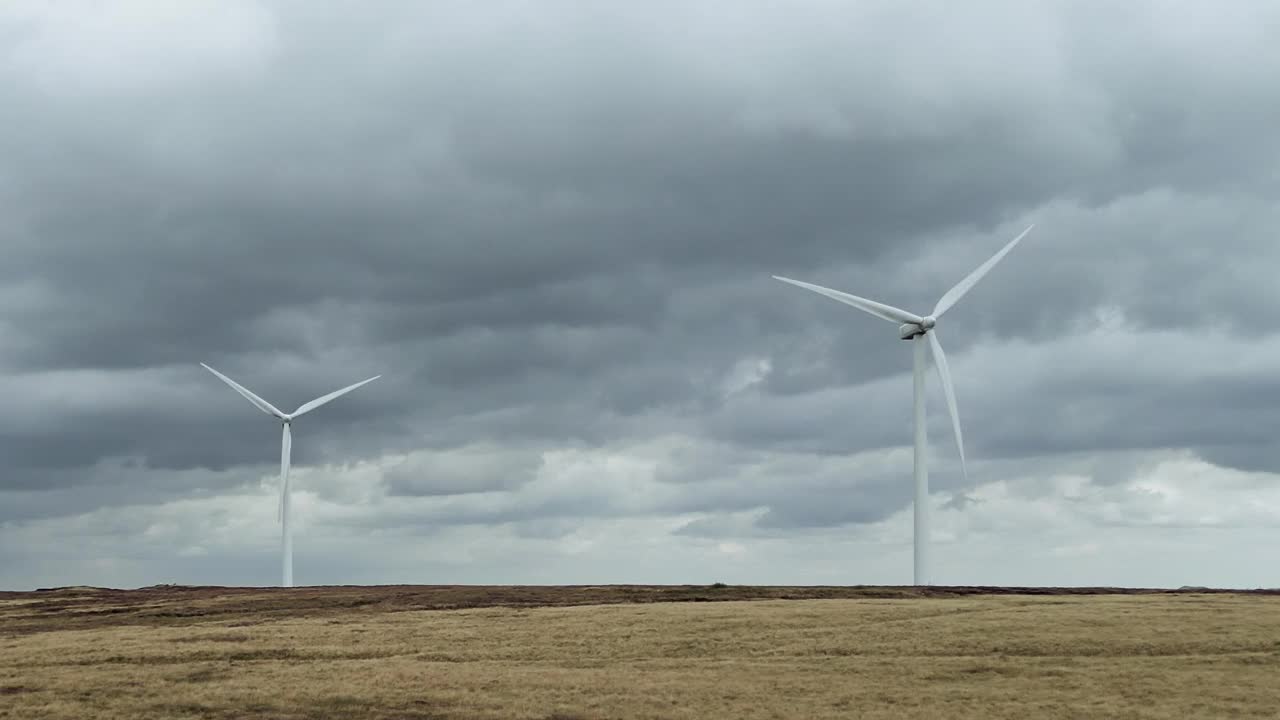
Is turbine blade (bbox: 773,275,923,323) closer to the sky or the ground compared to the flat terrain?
closer to the sky

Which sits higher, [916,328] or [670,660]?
[916,328]

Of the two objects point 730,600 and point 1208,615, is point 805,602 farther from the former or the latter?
point 1208,615

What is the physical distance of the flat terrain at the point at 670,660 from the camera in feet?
196

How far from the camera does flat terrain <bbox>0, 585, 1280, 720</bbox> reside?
59594 mm

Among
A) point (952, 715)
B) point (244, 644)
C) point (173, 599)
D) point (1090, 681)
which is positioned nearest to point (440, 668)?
point (244, 644)

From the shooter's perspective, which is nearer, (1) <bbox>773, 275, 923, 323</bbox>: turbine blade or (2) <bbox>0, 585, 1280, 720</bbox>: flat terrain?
(2) <bbox>0, 585, 1280, 720</bbox>: flat terrain

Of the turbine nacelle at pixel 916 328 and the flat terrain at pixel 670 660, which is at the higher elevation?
the turbine nacelle at pixel 916 328

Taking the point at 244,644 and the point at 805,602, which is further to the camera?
the point at 805,602

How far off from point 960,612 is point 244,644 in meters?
52.5

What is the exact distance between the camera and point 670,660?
7375cm

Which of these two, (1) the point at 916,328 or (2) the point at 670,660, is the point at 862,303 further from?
(2) the point at 670,660

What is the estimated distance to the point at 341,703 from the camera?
2393 inches

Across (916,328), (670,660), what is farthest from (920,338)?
(670,660)

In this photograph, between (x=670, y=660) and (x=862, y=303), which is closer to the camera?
(x=670, y=660)
